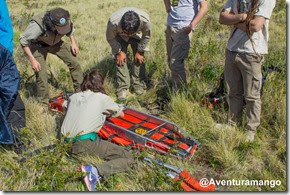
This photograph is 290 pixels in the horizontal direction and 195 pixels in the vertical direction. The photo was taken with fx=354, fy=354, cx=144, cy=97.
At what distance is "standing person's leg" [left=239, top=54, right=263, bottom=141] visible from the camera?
3916 millimetres

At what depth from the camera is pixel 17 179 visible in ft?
11.6

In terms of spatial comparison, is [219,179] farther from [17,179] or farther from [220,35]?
[220,35]

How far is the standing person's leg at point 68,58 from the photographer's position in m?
5.61

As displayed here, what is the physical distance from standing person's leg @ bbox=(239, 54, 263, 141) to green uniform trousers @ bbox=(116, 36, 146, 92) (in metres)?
2.32

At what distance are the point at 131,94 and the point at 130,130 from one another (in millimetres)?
1647

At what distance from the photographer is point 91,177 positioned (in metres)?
3.53

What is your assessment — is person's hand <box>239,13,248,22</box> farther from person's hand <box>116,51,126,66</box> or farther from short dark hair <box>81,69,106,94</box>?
person's hand <box>116,51,126,66</box>

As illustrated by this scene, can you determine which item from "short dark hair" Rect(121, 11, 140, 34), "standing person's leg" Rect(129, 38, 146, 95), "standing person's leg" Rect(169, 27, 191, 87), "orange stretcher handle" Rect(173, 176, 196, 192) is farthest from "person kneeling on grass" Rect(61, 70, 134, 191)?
"standing person's leg" Rect(129, 38, 146, 95)

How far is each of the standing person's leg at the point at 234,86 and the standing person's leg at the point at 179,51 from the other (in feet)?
3.66

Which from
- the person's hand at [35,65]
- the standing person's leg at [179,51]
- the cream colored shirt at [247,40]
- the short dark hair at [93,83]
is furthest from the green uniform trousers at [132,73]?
the cream colored shirt at [247,40]

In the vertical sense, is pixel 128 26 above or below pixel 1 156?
above

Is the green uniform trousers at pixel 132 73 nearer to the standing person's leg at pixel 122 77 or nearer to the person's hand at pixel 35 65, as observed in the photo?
the standing person's leg at pixel 122 77

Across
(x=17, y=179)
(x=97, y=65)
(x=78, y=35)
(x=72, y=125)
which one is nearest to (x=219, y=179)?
(x=72, y=125)

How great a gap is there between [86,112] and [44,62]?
73.8 inches
